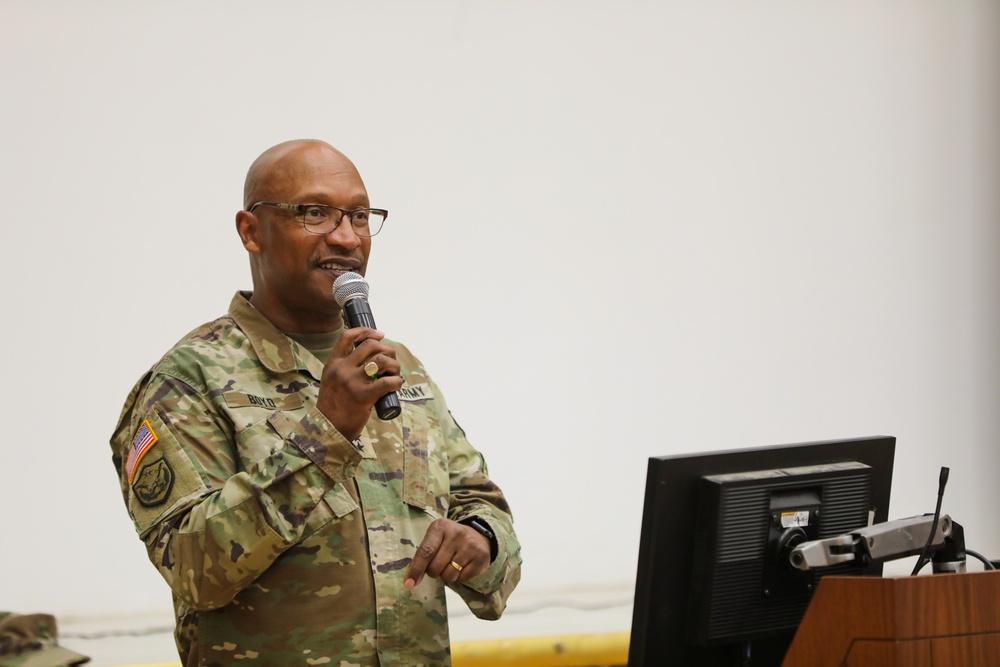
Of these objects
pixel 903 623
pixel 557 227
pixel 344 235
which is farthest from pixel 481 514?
pixel 557 227

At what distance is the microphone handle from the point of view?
1.49 meters

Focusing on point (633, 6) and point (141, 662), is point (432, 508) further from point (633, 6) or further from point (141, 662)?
point (633, 6)

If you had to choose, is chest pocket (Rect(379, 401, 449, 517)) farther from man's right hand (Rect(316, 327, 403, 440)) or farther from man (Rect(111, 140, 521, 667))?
man's right hand (Rect(316, 327, 403, 440))

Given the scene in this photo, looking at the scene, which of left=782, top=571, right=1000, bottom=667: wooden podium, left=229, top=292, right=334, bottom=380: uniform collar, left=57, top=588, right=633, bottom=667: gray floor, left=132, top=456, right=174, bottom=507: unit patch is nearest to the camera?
left=782, top=571, right=1000, bottom=667: wooden podium

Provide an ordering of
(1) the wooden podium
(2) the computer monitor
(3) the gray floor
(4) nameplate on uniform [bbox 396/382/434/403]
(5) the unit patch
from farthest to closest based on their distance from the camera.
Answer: (3) the gray floor, (4) nameplate on uniform [bbox 396/382/434/403], (5) the unit patch, (2) the computer monitor, (1) the wooden podium

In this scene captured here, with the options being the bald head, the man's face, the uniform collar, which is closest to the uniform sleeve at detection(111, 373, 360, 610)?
the uniform collar

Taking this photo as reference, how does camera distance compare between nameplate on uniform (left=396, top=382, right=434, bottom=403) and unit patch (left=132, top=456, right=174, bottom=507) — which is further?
nameplate on uniform (left=396, top=382, right=434, bottom=403)

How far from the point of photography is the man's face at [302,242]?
180cm

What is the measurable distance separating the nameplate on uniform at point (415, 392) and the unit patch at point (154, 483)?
1.53 feet

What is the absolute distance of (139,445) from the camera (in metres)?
1.65

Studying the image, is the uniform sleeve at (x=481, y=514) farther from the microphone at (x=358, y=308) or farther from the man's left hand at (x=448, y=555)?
the microphone at (x=358, y=308)

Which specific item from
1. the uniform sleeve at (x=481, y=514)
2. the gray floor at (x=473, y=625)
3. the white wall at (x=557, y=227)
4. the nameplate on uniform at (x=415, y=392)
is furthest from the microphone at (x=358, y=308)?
the gray floor at (x=473, y=625)

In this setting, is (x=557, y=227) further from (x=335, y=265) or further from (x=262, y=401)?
(x=262, y=401)

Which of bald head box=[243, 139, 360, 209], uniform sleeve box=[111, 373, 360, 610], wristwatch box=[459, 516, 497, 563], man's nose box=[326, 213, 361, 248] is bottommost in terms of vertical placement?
wristwatch box=[459, 516, 497, 563]
